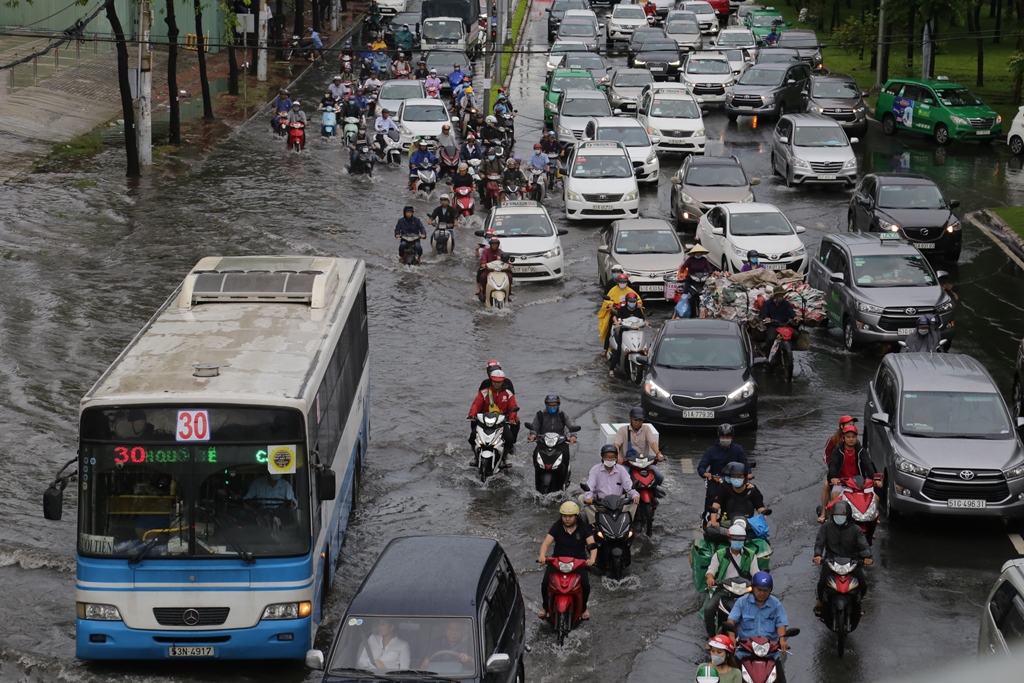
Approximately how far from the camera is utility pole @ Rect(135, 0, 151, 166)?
37.1 m

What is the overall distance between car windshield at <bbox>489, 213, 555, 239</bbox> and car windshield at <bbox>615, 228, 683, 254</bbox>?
2.44m

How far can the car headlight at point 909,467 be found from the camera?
15750mm

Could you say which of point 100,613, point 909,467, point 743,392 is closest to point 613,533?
point 909,467

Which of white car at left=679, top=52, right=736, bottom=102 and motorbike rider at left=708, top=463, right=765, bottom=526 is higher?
white car at left=679, top=52, right=736, bottom=102

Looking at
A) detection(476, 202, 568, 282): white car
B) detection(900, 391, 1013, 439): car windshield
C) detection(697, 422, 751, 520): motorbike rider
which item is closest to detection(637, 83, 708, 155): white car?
A: detection(476, 202, 568, 282): white car

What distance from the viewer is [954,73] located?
57156 millimetres

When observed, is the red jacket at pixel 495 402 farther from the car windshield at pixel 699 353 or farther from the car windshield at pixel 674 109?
the car windshield at pixel 674 109

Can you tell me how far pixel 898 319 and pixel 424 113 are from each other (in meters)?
23.6

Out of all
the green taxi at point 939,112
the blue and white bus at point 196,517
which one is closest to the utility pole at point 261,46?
the green taxi at point 939,112

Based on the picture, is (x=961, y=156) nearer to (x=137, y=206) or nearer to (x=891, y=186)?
(x=891, y=186)

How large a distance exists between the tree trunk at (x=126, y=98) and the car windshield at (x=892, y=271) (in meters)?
20.2

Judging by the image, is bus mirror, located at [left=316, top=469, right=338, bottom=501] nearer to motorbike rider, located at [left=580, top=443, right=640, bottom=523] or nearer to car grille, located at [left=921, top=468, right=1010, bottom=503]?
motorbike rider, located at [left=580, top=443, right=640, bottom=523]

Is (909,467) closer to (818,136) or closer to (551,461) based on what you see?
(551,461)

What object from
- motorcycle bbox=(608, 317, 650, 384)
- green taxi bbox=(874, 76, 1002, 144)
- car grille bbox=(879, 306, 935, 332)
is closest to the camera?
motorcycle bbox=(608, 317, 650, 384)
